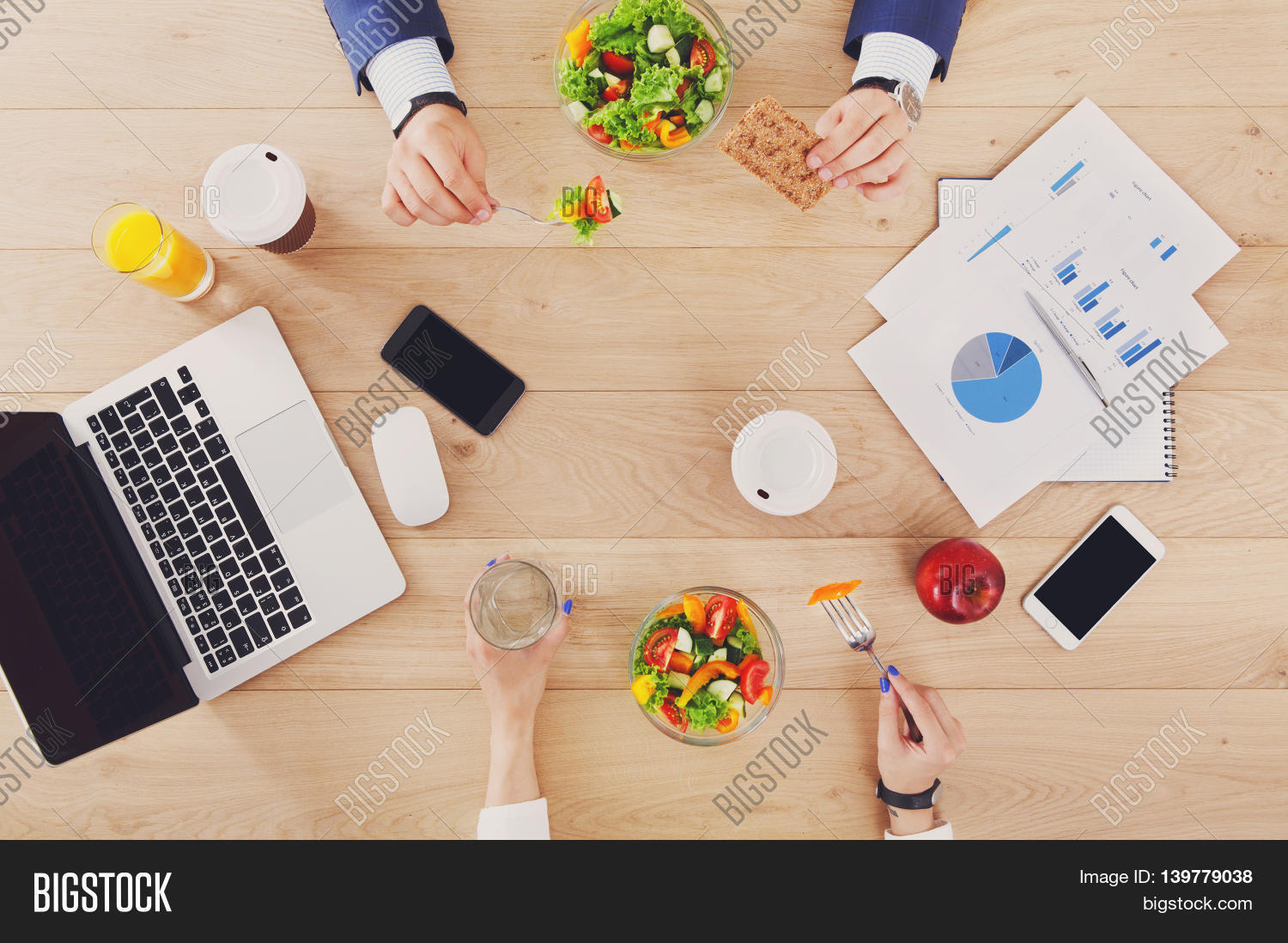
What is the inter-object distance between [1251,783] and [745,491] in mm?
1092

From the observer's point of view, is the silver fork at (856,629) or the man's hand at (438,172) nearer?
the man's hand at (438,172)

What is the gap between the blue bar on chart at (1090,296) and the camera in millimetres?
1240

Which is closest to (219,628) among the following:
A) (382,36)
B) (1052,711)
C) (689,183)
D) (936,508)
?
(382,36)

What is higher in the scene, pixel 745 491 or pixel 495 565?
pixel 745 491

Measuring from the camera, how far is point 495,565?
1229 mm

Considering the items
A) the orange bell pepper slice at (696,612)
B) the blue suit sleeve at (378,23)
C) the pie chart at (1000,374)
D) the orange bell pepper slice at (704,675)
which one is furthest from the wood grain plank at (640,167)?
the orange bell pepper slice at (704,675)

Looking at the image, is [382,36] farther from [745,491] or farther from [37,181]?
[745,491]

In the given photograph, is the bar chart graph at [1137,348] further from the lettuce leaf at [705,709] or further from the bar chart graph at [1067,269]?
the lettuce leaf at [705,709]

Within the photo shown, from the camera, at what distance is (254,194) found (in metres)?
1.19

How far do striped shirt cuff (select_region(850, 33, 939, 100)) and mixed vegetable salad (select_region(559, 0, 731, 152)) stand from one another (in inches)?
10.0

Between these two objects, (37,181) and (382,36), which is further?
→ (37,181)

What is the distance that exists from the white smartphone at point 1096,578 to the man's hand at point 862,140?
749 millimetres

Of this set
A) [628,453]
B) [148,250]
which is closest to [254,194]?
[148,250]

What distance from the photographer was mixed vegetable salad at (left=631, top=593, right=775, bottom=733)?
3.84ft
